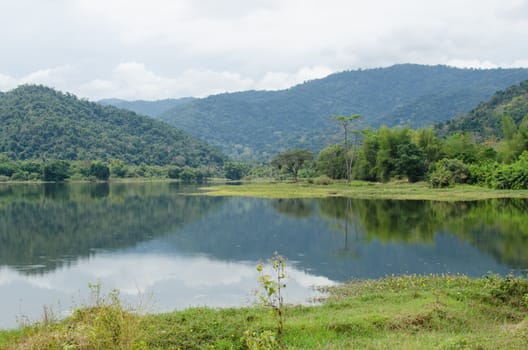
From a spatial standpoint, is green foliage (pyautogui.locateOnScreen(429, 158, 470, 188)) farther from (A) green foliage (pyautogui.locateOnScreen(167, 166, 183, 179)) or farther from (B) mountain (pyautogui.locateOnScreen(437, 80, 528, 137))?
(A) green foliage (pyautogui.locateOnScreen(167, 166, 183, 179))

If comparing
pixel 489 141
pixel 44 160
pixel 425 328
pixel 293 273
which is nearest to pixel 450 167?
pixel 489 141

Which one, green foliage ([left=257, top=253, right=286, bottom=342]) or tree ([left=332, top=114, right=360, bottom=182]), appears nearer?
green foliage ([left=257, top=253, right=286, bottom=342])

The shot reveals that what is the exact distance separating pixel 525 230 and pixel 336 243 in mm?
10662

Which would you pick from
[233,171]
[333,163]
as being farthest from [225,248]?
[233,171]

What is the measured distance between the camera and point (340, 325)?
10.1 m

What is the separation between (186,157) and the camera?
145 m

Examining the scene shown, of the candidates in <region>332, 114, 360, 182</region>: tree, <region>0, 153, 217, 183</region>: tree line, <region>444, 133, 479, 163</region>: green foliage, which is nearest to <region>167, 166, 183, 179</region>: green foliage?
<region>0, 153, 217, 183</region>: tree line

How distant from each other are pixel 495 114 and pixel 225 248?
100773mm

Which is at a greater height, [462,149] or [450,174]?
[462,149]

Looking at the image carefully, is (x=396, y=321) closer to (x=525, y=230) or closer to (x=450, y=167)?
(x=525, y=230)

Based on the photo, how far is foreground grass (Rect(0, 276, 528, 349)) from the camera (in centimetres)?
824

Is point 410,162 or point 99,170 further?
point 99,170

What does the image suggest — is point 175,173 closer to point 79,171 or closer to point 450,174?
point 79,171

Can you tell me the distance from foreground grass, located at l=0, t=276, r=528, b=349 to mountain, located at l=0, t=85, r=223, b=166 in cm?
11619
